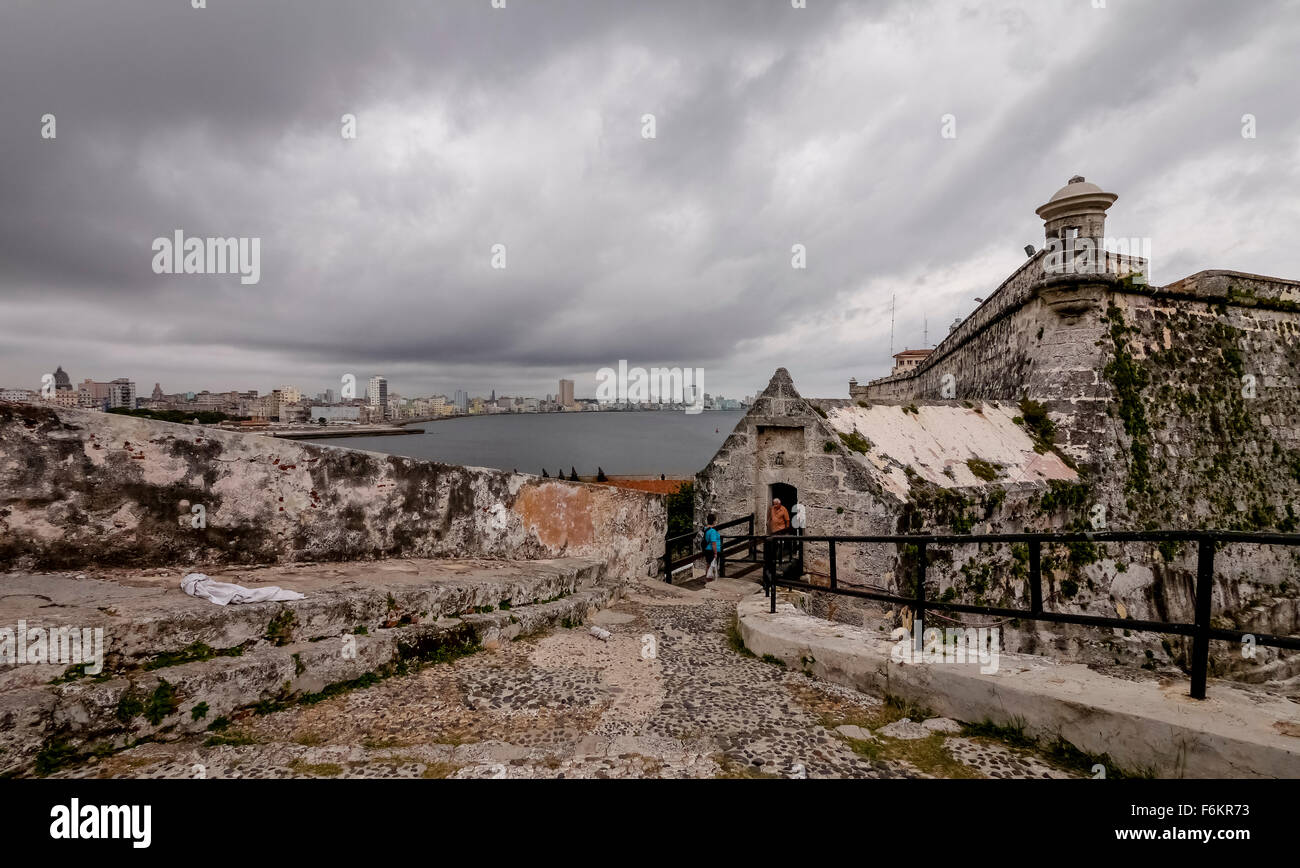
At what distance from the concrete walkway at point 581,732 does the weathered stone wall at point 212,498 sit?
62.7 inches

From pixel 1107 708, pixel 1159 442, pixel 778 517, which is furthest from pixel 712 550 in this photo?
pixel 1159 442

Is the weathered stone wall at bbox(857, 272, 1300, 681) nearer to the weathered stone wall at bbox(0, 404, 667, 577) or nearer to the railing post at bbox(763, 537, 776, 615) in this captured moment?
the railing post at bbox(763, 537, 776, 615)

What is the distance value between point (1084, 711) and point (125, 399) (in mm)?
64912

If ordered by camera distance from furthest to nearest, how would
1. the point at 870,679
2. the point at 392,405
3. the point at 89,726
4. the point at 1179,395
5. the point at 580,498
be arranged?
the point at 392,405 < the point at 1179,395 < the point at 580,498 < the point at 870,679 < the point at 89,726

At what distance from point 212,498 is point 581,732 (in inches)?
130

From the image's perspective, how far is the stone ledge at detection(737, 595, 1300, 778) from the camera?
91.0 inches

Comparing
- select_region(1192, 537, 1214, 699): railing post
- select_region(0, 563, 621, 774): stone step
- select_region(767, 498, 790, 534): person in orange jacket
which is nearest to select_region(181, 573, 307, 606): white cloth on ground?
select_region(0, 563, 621, 774): stone step

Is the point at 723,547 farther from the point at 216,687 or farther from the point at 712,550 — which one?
the point at 216,687

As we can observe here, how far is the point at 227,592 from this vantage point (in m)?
3.41

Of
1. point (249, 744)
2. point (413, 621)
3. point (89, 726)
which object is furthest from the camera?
point (413, 621)
